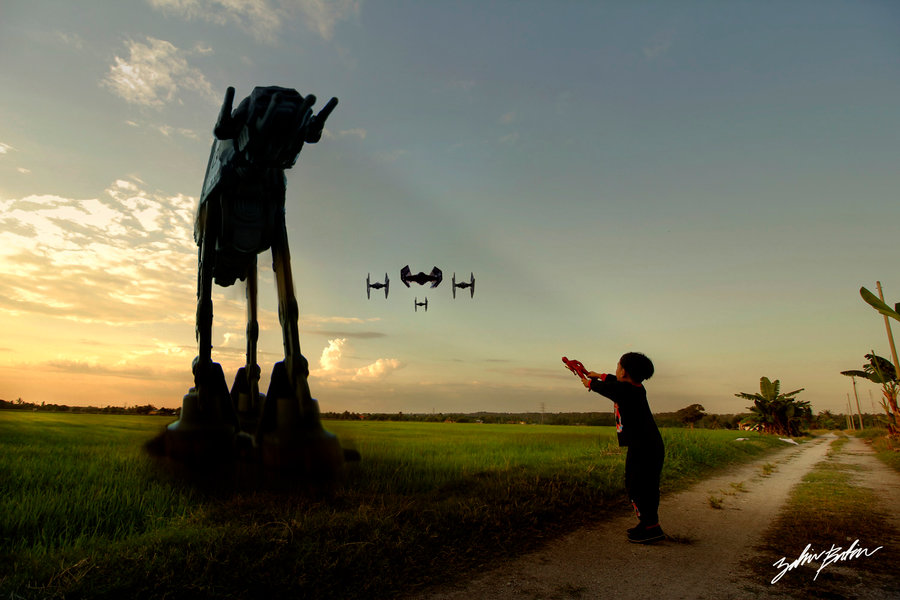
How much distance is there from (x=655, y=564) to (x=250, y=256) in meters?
5.05

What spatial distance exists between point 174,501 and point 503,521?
2790 millimetres

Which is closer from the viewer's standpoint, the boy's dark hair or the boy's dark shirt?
the boy's dark shirt

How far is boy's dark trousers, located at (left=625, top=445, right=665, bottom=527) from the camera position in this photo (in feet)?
14.5

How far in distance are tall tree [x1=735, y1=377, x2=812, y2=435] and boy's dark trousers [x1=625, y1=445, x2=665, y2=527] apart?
3056 centimetres

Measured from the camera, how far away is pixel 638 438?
14.6 ft

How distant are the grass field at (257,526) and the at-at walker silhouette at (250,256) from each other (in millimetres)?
384

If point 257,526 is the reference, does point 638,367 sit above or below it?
above

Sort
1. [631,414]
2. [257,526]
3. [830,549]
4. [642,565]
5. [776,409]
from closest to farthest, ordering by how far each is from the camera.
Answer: [257,526], [642,565], [830,549], [631,414], [776,409]

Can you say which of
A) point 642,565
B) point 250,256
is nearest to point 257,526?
point 642,565

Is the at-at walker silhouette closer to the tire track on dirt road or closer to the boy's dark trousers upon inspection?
the tire track on dirt road

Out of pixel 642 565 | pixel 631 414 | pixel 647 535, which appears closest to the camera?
pixel 642 565

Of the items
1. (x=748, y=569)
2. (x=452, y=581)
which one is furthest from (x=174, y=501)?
(x=748, y=569)
